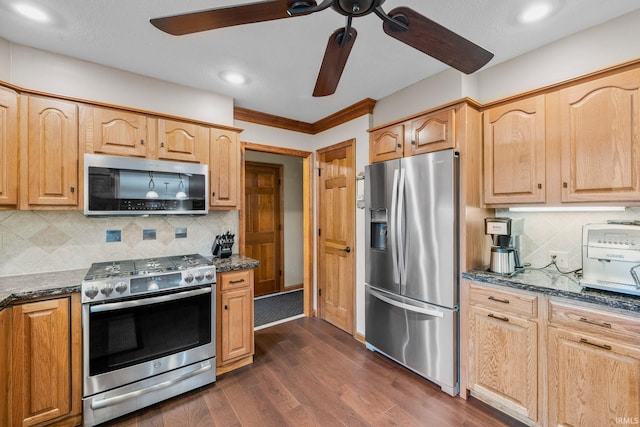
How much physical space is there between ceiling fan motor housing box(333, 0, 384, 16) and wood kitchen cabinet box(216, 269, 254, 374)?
2.07m

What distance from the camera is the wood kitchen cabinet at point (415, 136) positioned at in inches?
87.8

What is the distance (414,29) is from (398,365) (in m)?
2.62

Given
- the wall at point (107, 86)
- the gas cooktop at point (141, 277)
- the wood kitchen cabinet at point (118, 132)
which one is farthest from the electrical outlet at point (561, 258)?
the wood kitchen cabinet at point (118, 132)

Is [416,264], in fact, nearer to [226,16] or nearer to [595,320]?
[595,320]

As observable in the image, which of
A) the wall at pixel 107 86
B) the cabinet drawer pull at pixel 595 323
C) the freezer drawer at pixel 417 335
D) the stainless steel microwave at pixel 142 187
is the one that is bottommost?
the freezer drawer at pixel 417 335

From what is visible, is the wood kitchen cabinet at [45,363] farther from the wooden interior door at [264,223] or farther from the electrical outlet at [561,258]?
the electrical outlet at [561,258]

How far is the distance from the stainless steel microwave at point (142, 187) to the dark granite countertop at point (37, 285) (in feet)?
1.61

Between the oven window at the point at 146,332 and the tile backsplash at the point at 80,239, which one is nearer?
the oven window at the point at 146,332

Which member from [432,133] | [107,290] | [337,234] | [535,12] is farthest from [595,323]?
[107,290]

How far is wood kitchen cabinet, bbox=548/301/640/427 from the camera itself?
1.45m

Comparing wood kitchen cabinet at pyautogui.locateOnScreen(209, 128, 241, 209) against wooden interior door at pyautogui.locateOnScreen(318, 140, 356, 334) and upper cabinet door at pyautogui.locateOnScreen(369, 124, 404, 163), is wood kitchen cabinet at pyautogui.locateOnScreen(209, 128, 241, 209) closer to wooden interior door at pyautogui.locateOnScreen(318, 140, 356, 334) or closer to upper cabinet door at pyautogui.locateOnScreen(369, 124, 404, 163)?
wooden interior door at pyautogui.locateOnScreen(318, 140, 356, 334)

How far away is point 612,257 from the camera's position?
5.22 feet

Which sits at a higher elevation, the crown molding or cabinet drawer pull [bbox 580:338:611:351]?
the crown molding

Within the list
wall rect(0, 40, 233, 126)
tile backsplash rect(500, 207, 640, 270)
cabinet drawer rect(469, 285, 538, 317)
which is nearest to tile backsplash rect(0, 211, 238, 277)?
wall rect(0, 40, 233, 126)
